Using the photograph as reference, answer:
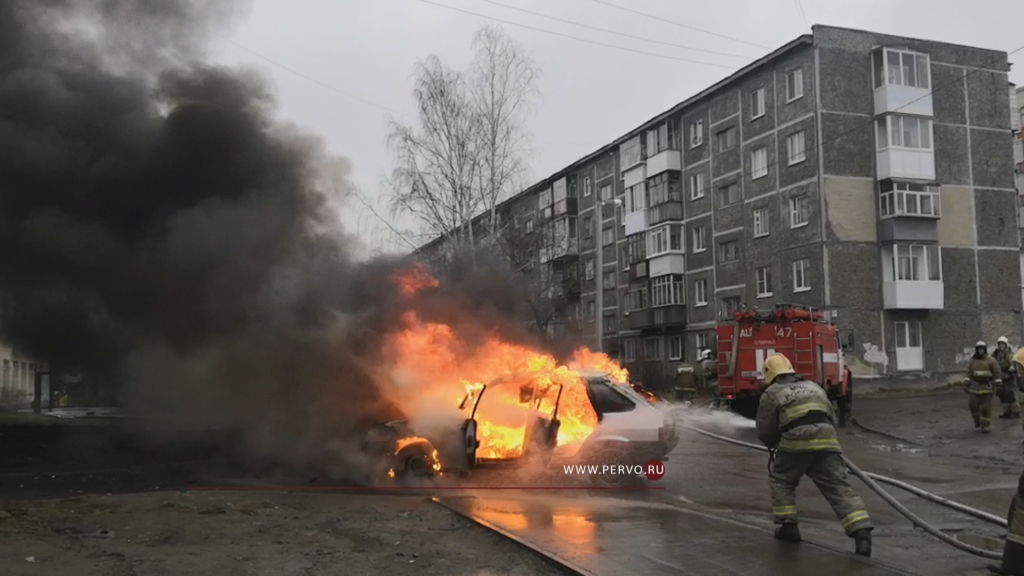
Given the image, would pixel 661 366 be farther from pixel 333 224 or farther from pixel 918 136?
pixel 333 224

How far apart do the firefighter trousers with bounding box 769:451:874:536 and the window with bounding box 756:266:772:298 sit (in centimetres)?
2958

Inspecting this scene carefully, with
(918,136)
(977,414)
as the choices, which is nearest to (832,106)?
(918,136)

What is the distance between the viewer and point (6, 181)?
13.5m

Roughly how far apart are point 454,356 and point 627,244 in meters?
36.1

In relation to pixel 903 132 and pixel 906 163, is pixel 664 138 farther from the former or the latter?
pixel 906 163

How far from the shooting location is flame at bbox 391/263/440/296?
13738mm

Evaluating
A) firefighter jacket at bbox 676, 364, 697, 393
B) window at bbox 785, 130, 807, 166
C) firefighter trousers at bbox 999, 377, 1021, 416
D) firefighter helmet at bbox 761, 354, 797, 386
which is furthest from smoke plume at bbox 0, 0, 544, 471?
window at bbox 785, 130, 807, 166

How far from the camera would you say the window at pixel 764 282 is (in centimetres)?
3588

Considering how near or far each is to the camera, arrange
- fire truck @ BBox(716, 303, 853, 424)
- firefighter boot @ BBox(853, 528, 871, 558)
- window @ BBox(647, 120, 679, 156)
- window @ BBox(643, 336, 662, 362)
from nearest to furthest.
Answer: firefighter boot @ BBox(853, 528, 871, 558), fire truck @ BBox(716, 303, 853, 424), window @ BBox(647, 120, 679, 156), window @ BBox(643, 336, 662, 362)

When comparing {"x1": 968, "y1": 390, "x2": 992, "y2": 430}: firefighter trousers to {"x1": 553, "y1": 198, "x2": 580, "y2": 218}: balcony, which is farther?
{"x1": 553, "y1": 198, "x2": 580, "y2": 218}: balcony

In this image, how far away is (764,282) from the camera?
36.2 m

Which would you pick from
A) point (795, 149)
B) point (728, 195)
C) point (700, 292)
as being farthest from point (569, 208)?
point (795, 149)

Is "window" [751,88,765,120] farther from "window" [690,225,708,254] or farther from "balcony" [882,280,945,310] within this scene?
"balcony" [882,280,945,310]

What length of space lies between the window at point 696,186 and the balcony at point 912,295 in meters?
10.3
